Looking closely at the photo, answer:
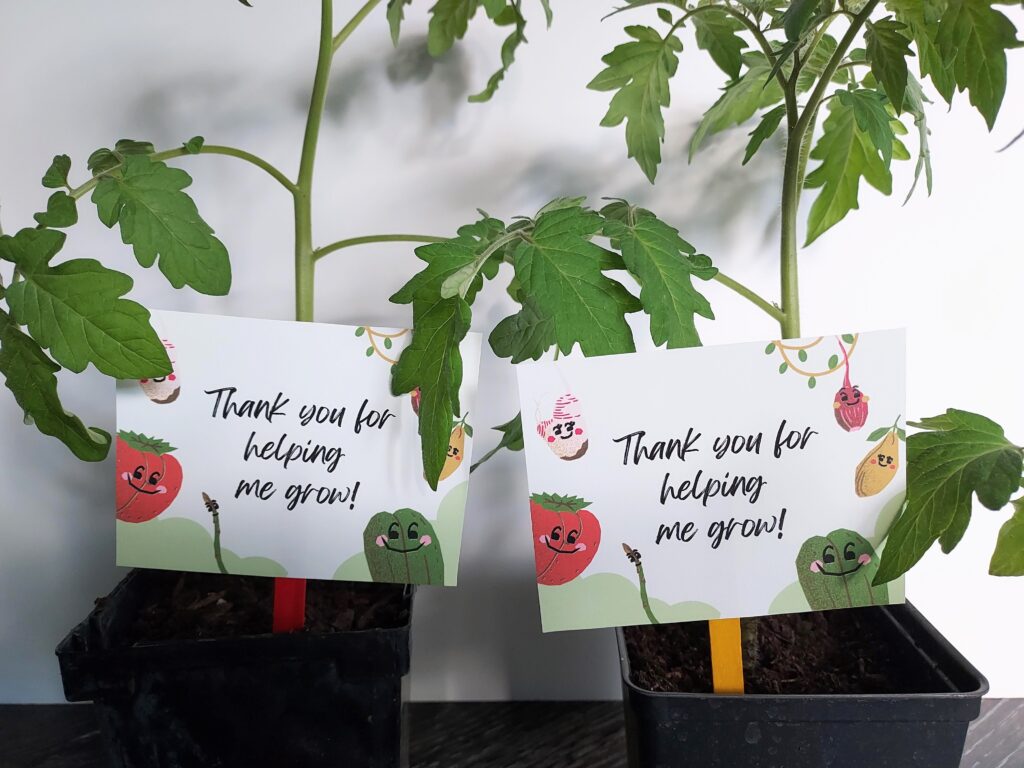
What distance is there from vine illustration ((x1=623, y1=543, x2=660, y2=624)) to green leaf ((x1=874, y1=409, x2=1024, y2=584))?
5.8 inches

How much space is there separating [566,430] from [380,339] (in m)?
0.15

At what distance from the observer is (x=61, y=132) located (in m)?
0.77

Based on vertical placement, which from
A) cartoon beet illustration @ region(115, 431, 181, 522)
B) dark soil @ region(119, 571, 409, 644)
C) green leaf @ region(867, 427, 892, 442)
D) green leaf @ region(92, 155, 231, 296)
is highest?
green leaf @ region(92, 155, 231, 296)

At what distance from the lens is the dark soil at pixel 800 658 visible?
0.58 meters

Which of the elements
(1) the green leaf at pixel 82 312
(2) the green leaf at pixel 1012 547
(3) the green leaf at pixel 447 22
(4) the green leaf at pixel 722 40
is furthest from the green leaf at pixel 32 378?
(2) the green leaf at pixel 1012 547

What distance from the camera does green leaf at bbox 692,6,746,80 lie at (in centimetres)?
60

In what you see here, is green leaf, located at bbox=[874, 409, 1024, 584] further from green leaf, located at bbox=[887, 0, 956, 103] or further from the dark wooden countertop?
the dark wooden countertop

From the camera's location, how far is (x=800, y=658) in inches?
24.4

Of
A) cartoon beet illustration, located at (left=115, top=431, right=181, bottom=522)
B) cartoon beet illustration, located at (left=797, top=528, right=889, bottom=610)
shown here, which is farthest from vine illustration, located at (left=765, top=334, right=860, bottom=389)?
cartoon beet illustration, located at (left=115, top=431, right=181, bottom=522)

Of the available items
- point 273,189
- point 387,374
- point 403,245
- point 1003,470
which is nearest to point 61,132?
point 273,189

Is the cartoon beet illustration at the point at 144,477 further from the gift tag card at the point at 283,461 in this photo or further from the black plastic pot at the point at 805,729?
the black plastic pot at the point at 805,729

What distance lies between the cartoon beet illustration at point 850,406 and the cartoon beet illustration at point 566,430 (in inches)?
6.6

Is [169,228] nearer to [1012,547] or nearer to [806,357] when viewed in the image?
[806,357]

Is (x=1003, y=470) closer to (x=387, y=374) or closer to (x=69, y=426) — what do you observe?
(x=387, y=374)
